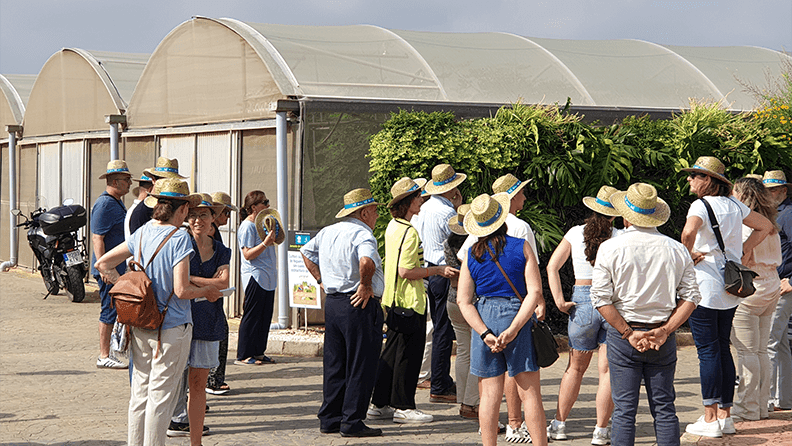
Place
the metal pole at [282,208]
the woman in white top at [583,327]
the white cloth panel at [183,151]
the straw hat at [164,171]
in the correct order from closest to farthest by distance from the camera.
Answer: the woman in white top at [583,327] → the straw hat at [164,171] → the metal pole at [282,208] → the white cloth panel at [183,151]

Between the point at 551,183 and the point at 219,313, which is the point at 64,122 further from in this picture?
the point at 219,313

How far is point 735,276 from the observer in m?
6.36

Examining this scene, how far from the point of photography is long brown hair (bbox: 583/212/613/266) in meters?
6.02

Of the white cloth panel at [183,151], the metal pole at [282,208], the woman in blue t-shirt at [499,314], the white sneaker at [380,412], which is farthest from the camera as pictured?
the white cloth panel at [183,151]

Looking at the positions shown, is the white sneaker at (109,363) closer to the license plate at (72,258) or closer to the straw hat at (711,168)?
the license plate at (72,258)

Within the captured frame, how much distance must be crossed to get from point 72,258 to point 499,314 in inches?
413

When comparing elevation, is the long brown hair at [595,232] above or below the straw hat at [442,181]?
below

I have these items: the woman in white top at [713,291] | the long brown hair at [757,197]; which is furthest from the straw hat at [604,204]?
the long brown hair at [757,197]

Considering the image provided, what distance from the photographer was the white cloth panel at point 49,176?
17797mm

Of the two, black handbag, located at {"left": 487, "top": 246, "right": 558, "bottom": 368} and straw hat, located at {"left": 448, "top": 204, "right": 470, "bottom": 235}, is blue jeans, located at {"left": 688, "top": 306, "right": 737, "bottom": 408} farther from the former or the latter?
straw hat, located at {"left": 448, "top": 204, "right": 470, "bottom": 235}

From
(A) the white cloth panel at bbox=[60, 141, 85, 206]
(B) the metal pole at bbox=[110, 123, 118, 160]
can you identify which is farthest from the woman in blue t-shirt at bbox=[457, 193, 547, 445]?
(A) the white cloth panel at bbox=[60, 141, 85, 206]

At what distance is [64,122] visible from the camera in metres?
17.6

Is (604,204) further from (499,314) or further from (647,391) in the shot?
(647,391)

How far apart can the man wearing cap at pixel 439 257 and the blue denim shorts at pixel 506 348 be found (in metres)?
2.05
